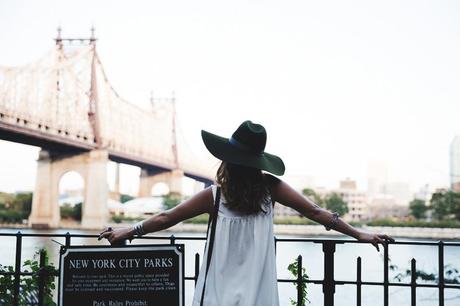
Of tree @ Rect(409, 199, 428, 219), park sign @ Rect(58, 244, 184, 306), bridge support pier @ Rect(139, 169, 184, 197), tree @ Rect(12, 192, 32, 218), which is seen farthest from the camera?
tree @ Rect(409, 199, 428, 219)

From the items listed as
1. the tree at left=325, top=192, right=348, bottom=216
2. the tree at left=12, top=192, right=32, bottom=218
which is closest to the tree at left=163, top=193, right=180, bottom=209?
the tree at left=12, top=192, right=32, bottom=218

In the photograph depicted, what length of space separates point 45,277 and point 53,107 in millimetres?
41049

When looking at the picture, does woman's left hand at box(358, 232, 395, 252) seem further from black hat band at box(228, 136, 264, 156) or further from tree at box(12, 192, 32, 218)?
tree at box(12, 192, 32, 218)

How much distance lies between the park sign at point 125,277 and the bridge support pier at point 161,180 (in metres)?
50.0

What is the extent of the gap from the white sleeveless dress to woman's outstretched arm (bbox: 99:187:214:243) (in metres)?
0.08

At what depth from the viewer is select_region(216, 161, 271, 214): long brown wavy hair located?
2564 millimetres

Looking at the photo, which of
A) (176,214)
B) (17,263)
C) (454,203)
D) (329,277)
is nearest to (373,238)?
(329,277)

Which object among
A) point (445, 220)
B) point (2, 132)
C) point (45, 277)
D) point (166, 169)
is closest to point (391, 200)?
point (445, 220)

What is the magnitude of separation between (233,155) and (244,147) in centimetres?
7

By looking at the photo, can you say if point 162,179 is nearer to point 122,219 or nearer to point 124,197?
point 122,219

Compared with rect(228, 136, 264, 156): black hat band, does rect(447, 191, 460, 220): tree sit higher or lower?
higher

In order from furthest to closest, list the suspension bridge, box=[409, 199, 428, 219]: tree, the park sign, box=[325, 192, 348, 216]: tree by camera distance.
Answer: box=[325, 192, 348, 216]: tree < box=[409, 199, 428, 219]: tree < the suspension bridge < the park sign

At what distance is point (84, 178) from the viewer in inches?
1612

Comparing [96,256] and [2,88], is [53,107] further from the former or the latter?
[96,256]
